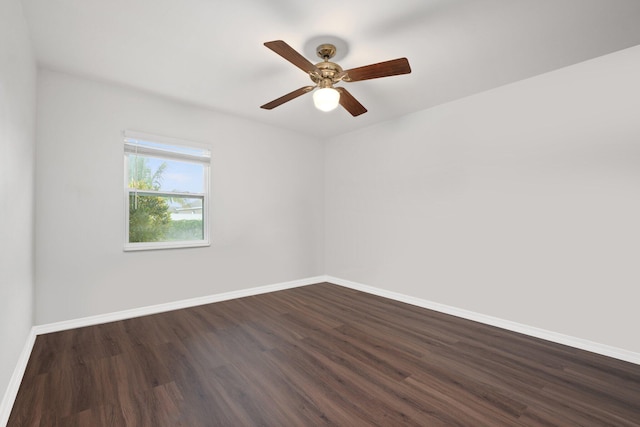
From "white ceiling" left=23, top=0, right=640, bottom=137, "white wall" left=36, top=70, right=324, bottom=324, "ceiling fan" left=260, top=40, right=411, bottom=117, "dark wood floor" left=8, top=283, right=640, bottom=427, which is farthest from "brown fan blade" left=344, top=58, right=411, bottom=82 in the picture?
"white wall" left=36, top=70, right=324, bottom=324

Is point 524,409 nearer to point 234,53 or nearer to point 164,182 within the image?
point 234,53

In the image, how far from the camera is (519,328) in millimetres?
2941

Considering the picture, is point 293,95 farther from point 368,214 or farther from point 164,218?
point 368,214

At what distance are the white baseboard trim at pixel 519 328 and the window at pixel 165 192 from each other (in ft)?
8.80

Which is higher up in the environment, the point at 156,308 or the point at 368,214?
the point at 368,214

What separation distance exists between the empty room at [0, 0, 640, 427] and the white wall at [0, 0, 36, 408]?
0.11 feet

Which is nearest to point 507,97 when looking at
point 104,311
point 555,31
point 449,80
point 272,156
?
point 449,80

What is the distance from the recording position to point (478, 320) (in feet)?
10.6

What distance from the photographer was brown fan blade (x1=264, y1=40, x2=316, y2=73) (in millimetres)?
1822

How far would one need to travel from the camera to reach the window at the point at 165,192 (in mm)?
3354

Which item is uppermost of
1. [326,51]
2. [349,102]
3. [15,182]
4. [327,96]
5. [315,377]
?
[326,51]

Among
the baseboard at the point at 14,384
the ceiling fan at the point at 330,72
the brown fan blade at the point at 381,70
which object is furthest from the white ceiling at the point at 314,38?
the baseboard at the point at 14,384

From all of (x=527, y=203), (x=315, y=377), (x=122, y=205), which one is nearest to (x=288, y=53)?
(x=315, y=377)

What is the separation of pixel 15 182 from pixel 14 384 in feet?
4.27
